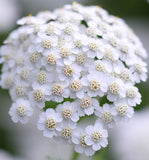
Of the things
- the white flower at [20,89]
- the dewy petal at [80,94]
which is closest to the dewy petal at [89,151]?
the dewy petal at [80,94]

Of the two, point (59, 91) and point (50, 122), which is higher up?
point (59, 91)

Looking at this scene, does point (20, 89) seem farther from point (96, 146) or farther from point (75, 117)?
point (96, 146)

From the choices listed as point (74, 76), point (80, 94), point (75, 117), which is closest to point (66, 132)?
point (75, 117)

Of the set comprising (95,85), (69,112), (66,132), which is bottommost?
(66,132)

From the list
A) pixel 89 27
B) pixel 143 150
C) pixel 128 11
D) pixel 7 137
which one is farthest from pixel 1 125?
pixel 128 11

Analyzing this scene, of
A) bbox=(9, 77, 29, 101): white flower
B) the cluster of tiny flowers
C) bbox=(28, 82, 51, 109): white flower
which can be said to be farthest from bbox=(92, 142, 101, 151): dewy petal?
bbox=(9, 77, 29, 101): white flower

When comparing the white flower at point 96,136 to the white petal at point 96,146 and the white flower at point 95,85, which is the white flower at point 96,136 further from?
the white flower at point 95,85
